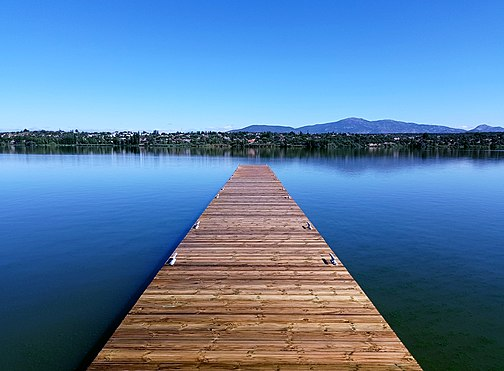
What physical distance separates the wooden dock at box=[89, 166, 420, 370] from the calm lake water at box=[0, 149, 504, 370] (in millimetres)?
1876

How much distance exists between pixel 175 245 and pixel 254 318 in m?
7.62

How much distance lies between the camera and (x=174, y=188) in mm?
24141

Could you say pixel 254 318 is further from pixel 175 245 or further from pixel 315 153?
pixel 315 153

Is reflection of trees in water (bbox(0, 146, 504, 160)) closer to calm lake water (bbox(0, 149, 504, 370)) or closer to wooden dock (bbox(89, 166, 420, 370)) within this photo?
calm lake water (bbox(0, 149, 504, 370))

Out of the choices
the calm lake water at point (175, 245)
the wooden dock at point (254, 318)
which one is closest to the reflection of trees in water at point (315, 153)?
the calm lake water at point (175, 245)

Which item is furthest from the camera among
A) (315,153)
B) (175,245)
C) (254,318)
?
(315,153)

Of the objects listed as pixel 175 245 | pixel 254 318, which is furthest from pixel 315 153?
pixel 254 318

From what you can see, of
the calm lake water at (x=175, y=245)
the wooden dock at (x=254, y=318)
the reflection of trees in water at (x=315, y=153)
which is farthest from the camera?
the reflection of trees in water at (x=315, y=153)

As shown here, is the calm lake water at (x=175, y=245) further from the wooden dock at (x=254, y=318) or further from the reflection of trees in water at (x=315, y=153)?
the reflection of trees in water at (x=315, y=153)

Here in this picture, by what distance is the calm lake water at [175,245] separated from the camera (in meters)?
5.99

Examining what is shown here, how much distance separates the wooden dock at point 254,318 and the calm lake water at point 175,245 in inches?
73.8

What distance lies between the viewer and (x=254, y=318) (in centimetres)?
460

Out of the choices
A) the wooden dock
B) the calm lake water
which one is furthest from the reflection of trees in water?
the wooden dock

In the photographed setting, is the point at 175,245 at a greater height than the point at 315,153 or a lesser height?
lesser
